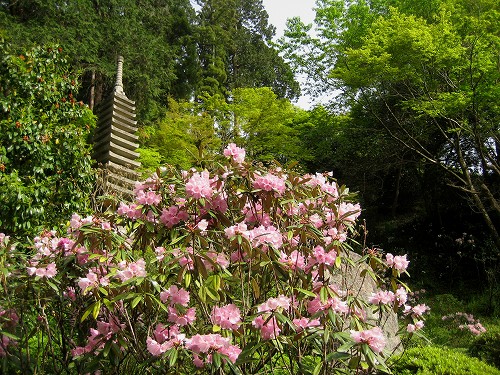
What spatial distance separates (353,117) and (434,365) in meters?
11.0

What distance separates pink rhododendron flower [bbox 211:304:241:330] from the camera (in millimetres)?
1854

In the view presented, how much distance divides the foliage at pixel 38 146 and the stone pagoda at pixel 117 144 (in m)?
0.80

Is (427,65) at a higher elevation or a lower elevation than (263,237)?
higher

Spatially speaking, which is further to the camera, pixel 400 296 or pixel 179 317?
pixel 400 296

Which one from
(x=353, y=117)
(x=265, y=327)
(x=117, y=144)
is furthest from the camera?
(x=353, y=117)

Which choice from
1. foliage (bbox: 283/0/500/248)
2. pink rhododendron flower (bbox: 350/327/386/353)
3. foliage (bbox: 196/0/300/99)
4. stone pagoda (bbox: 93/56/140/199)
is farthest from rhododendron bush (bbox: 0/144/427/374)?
foliage (bbox: 196/0/300/99)

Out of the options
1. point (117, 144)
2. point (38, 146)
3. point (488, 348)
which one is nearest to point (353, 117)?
point (117, 144)

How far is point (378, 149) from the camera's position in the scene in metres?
13.1

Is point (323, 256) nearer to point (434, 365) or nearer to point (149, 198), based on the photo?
point (149, 198)

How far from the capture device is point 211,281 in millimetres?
1858

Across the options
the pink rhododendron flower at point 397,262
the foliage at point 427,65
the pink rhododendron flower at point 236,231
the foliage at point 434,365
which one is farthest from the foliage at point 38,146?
the foliage at point 427,65

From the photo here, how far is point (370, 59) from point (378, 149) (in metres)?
4.76

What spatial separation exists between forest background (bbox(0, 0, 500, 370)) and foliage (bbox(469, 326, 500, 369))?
4.36 metres

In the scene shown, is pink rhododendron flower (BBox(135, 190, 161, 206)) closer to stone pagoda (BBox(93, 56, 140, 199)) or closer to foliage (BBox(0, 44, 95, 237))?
foliage (BBox(0, 44, 95, 237))
